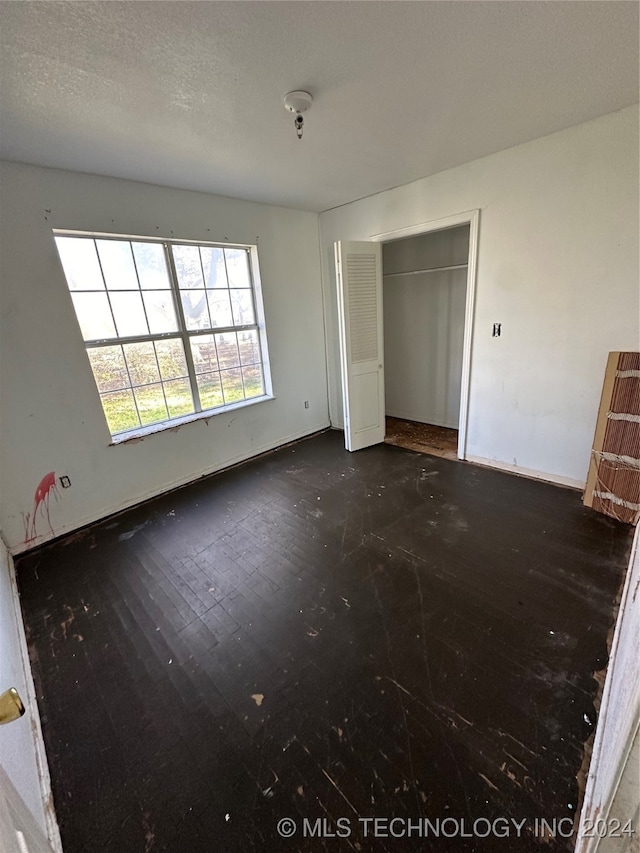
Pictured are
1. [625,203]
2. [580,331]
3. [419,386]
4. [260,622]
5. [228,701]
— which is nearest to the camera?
[228,701]

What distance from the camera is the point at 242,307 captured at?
11.5 feet

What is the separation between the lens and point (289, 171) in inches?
103

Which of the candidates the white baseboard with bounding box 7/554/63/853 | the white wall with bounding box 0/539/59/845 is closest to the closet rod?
the white wall with bounding box 0/539/59/845

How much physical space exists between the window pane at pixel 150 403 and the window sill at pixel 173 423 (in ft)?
0.21

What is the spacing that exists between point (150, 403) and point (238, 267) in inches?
63.1

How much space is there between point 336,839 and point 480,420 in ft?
9.53

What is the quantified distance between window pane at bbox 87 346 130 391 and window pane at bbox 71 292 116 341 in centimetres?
11

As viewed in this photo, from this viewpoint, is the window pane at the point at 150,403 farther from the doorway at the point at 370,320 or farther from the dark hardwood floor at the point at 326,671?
the doorway at the point at 370,320

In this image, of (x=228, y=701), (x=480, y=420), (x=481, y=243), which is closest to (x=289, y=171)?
(x=481, y=243)

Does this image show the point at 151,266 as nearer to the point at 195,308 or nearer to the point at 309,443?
the point at 195,308

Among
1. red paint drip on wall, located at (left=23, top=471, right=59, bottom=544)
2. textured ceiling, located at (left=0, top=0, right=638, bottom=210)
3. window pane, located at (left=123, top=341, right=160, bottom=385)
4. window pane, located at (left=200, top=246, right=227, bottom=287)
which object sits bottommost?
red paint drip on wall, located at (left=23, top=471, right=59, bottom=544)

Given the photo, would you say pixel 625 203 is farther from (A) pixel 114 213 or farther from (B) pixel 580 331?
(A) pixel 114 213

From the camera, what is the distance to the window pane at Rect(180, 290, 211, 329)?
3094mm

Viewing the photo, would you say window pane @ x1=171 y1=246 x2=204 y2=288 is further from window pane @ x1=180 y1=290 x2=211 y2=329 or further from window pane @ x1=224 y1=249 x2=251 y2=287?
window pane @ x1=224 y1=249 x2=251 y2=287
